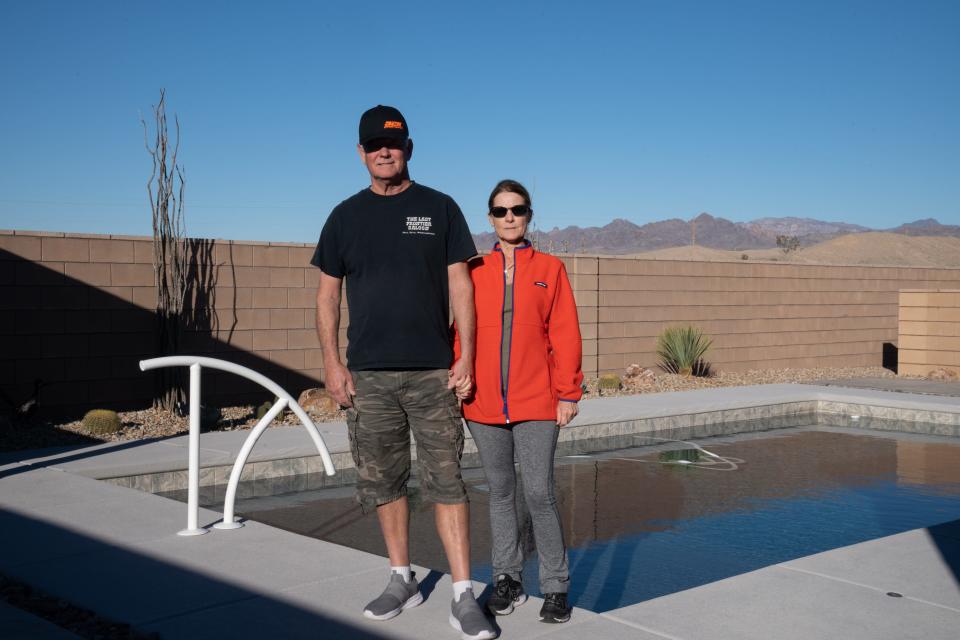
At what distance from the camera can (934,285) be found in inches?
826

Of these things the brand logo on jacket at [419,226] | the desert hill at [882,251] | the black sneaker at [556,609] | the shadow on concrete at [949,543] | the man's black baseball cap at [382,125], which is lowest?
the shadow on concrete at [949,543]

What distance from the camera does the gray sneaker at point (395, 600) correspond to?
3.81 meters

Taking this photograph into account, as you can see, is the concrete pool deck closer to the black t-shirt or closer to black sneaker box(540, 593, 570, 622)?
black sneaker box(540, 593, 570, 622)

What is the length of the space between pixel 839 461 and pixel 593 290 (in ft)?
21.2

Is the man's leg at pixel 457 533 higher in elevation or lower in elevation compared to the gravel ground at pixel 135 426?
higher

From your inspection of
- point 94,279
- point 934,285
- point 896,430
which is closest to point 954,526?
point 896,430

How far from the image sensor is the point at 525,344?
150 inches

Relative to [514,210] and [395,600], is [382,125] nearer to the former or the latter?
[514,210]

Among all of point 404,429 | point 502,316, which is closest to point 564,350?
point 502,316

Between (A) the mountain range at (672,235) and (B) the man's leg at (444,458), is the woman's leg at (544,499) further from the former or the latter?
(A) the mountain range at (672,235)

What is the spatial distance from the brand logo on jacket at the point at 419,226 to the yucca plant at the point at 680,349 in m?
12.3

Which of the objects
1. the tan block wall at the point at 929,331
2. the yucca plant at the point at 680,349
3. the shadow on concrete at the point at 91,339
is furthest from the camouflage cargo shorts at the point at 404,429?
the tan block wall at the point at 929,331

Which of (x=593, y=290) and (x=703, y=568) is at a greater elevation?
(x=593, y=290)

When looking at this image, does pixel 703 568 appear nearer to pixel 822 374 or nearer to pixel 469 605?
pixel 469 605
